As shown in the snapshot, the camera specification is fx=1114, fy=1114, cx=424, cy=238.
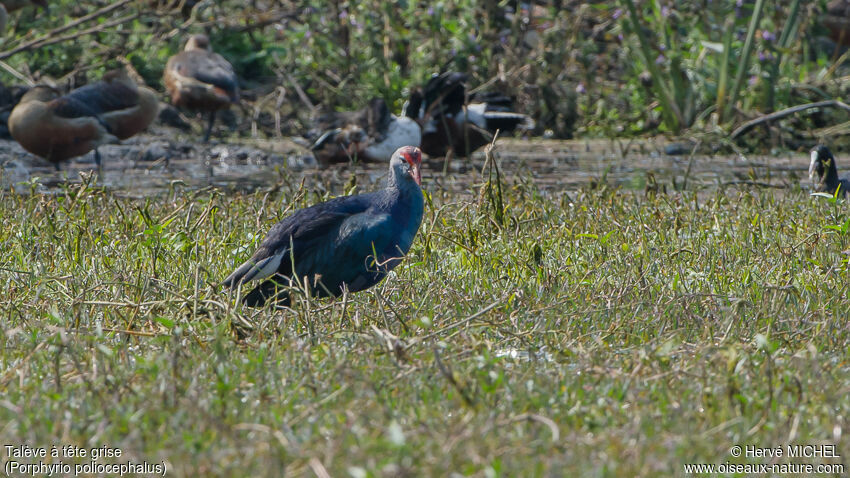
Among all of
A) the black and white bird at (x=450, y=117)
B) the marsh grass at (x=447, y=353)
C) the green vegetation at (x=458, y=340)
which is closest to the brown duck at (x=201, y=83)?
the black and white bird at (x=450, y=117)

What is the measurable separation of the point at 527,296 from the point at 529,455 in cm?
185

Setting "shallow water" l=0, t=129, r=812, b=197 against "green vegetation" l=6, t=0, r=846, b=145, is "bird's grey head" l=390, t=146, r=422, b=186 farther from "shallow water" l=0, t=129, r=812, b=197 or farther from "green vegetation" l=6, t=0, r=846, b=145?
"green vegetation" l=6, t=0, r=846, b=145

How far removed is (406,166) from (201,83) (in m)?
6.55

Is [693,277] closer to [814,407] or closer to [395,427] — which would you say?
[814,407]

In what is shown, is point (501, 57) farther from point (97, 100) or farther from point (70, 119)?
point (70, 119)

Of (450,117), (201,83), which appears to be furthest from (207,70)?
(450,117)

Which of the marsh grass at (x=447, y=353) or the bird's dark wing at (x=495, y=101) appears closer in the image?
the marsh grass at (x=447, y=353)

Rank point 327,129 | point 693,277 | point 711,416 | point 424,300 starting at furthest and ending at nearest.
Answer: point 327,129
point 693,277
point 424,300
point 711,416

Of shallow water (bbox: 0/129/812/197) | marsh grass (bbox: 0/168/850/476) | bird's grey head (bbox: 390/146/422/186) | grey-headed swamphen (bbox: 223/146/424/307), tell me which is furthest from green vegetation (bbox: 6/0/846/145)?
grey-headed swamphen (bbox: 223/146/424/307)

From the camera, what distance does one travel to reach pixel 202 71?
10430 mm

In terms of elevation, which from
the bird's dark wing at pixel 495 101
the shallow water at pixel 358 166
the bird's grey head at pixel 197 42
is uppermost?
the bird's grey head at pixel 197 42

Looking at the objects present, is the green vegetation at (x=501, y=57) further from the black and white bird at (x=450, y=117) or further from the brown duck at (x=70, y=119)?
the brown duck at (x=70, y=119)

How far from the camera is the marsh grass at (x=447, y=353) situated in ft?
8.03

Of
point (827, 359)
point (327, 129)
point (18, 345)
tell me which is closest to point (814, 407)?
point (827, 359)
